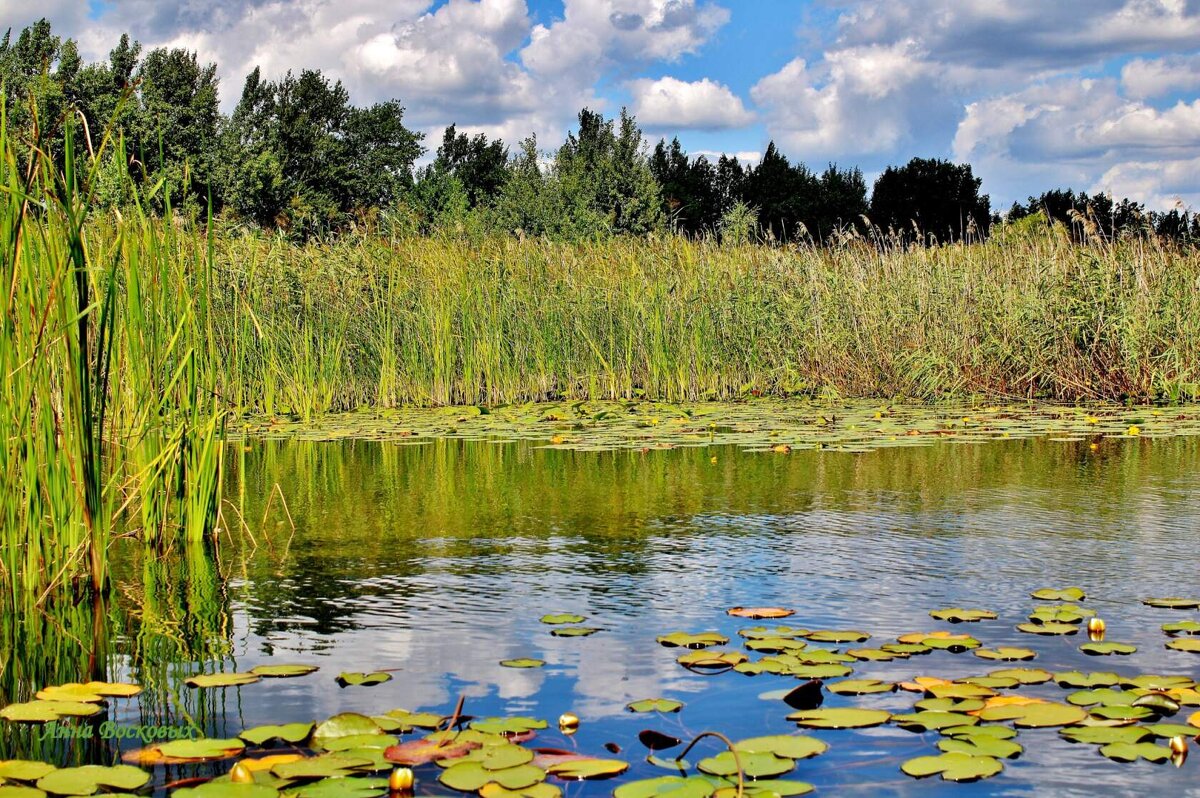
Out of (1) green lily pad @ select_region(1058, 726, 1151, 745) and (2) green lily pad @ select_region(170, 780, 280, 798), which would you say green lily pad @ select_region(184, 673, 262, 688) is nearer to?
(2) green lily pad @ select_region(170, 780, 280, 798)

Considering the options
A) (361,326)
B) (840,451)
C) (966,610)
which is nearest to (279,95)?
(361,326)

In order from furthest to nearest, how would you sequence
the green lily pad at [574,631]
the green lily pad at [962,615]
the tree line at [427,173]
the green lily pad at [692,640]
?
1. the tree line at [427,173]
2. the green lily pad at [962,615]
3. the green lily pad at [574,631]
4. the green lily pad at [692,640]

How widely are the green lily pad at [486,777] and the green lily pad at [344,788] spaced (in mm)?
110

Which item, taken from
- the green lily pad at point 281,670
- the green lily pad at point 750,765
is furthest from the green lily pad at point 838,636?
the green lily pad at point 281,670

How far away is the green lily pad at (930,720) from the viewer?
7.76 feet

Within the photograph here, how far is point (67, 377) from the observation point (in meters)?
3.42

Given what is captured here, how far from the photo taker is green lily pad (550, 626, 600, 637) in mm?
3069

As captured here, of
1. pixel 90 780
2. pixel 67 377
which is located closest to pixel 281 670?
pixel 90 780

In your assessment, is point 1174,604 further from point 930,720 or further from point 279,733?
point 279,733

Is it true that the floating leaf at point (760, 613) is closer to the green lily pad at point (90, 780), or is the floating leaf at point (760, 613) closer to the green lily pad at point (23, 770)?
the green lily pad at point (90, 780)

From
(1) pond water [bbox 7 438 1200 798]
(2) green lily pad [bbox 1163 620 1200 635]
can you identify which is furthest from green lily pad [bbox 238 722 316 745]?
(2) green lily pad [bbox 1163 620 1200 635]

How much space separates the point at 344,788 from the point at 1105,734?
1.45m

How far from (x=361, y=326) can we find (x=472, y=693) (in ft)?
25.8

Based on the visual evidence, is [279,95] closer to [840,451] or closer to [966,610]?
[840,451]
